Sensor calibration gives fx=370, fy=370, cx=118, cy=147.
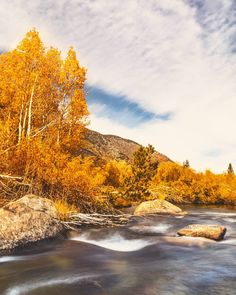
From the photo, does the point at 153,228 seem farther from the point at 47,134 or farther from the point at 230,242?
the point at 47,134

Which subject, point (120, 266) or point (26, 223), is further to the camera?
point (26, 223)

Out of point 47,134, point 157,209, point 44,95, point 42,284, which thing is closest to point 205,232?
point 42,284

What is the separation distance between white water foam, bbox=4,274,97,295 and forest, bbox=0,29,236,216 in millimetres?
6800

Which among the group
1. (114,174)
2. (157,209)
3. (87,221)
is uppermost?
(114,174)

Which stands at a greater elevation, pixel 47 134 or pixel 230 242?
pixel 47 134

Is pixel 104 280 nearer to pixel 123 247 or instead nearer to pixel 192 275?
pixel 192 275

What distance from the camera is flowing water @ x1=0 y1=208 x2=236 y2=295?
7879 mm

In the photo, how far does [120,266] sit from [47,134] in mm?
13854

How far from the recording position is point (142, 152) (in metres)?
38.0

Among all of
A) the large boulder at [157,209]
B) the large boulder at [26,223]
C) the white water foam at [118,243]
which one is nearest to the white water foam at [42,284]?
the large boulder at [26,223]

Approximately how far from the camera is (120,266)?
9.78 metres

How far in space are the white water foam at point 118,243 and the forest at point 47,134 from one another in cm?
273

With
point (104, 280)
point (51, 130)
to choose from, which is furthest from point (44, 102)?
point (104, 280)

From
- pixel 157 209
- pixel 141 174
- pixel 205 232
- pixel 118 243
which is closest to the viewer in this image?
pixel 118 243
